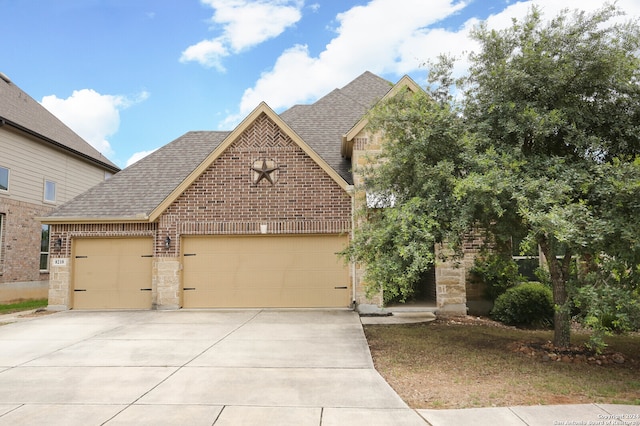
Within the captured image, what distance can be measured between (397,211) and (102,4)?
1239 centimetres

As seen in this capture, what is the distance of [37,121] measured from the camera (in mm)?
18859

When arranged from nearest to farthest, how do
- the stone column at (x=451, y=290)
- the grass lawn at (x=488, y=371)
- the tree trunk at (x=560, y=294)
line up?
1. the grass lawn at (x=488, y=371)
2. the tree trunk at (x=560, y=294)
3. the stone column at (x=451, y=290)

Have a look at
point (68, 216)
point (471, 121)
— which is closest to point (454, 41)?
point (471, 121)

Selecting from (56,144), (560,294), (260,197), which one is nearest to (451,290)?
(560,294)

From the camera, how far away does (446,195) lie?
748cm

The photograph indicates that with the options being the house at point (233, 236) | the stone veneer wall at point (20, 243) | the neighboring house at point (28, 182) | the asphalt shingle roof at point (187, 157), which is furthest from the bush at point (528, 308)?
the neighboring house at point (28, 182)

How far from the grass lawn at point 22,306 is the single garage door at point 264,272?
663 cm

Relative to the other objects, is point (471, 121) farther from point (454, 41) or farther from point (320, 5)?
point (320, 5)

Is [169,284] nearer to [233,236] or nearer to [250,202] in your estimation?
[233,236]

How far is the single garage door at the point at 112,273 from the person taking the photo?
12680 millimetres

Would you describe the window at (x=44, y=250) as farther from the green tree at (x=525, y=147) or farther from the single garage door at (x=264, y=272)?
the green tree at (x=525, y=147)

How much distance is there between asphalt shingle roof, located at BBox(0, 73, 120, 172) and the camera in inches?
677

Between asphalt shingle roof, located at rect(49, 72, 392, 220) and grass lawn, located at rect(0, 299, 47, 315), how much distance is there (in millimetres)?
4082

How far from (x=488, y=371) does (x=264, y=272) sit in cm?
714
